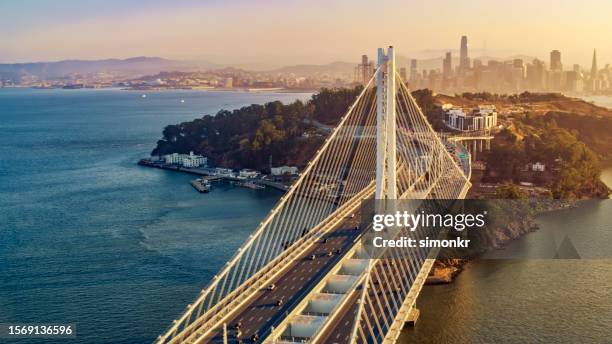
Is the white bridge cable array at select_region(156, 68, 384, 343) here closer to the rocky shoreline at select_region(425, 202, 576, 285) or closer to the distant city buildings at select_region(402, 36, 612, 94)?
the rocky shoreline at select_region(425, 202, 576, 285)

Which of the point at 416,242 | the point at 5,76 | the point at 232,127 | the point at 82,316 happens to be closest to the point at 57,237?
the point at 82,316

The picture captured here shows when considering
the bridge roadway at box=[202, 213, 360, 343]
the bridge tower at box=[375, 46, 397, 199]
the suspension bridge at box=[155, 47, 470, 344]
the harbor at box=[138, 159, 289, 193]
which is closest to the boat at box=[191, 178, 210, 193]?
the harbor at box=[138, 159, 289, 193]

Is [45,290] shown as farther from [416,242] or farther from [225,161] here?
[225,161]

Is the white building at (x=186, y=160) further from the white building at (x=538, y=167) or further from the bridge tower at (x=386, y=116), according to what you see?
the bridge tower at (x=386, y=116)

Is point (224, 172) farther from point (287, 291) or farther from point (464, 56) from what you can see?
point (464, 56)

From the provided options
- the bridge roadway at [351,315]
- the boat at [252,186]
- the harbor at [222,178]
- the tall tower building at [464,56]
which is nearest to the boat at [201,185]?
the harbor at [222,178]

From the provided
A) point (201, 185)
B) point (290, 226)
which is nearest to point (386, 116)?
point (290, 226)
